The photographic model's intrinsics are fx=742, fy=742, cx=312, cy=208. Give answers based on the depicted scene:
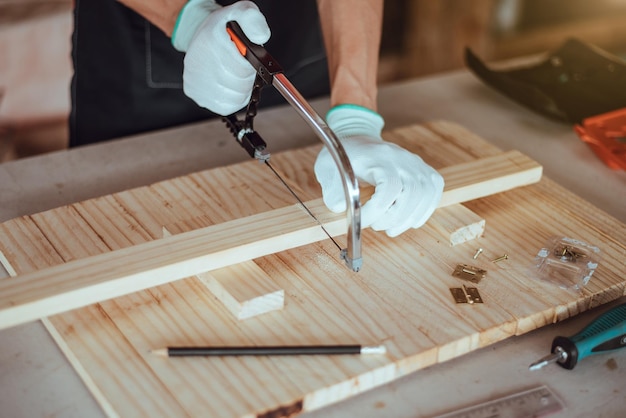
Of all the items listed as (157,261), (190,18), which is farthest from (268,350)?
(190,18)

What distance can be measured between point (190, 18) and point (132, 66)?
0.41m

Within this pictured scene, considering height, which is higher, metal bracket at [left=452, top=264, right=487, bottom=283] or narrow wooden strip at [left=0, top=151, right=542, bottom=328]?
narrow wooden strip at [left=0, top=151, right=542, bottom=328]

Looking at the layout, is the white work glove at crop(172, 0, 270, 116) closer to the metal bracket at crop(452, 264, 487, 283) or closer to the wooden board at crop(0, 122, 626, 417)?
the wooden board at crop(0, 122, 626, 417)

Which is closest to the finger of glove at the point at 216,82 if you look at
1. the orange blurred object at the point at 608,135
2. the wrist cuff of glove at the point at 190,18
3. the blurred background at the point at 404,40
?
the wrist cuff of glove at the point at 190,18

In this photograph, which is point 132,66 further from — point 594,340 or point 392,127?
point 594,340

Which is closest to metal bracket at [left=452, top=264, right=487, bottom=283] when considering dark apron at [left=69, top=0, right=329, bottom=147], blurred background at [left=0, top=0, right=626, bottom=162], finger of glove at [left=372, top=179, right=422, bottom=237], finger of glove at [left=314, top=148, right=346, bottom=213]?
finger of glove at [left=372, top=179, right=422, bottom=237]

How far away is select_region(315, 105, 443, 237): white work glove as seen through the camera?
51.6 inches

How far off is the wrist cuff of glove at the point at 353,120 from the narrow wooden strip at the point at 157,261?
240mm

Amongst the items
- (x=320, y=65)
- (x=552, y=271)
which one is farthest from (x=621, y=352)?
(x=320, y=65)

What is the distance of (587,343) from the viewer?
1172 millimetres

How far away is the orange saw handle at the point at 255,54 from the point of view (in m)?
1.22

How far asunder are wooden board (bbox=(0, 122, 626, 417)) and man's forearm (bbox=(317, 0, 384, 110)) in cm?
20

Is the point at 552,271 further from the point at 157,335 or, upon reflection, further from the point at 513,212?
the point at 157,335

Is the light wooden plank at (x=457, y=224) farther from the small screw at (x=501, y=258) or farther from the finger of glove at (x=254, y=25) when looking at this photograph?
the finger of glove at (x=254, y=25)
